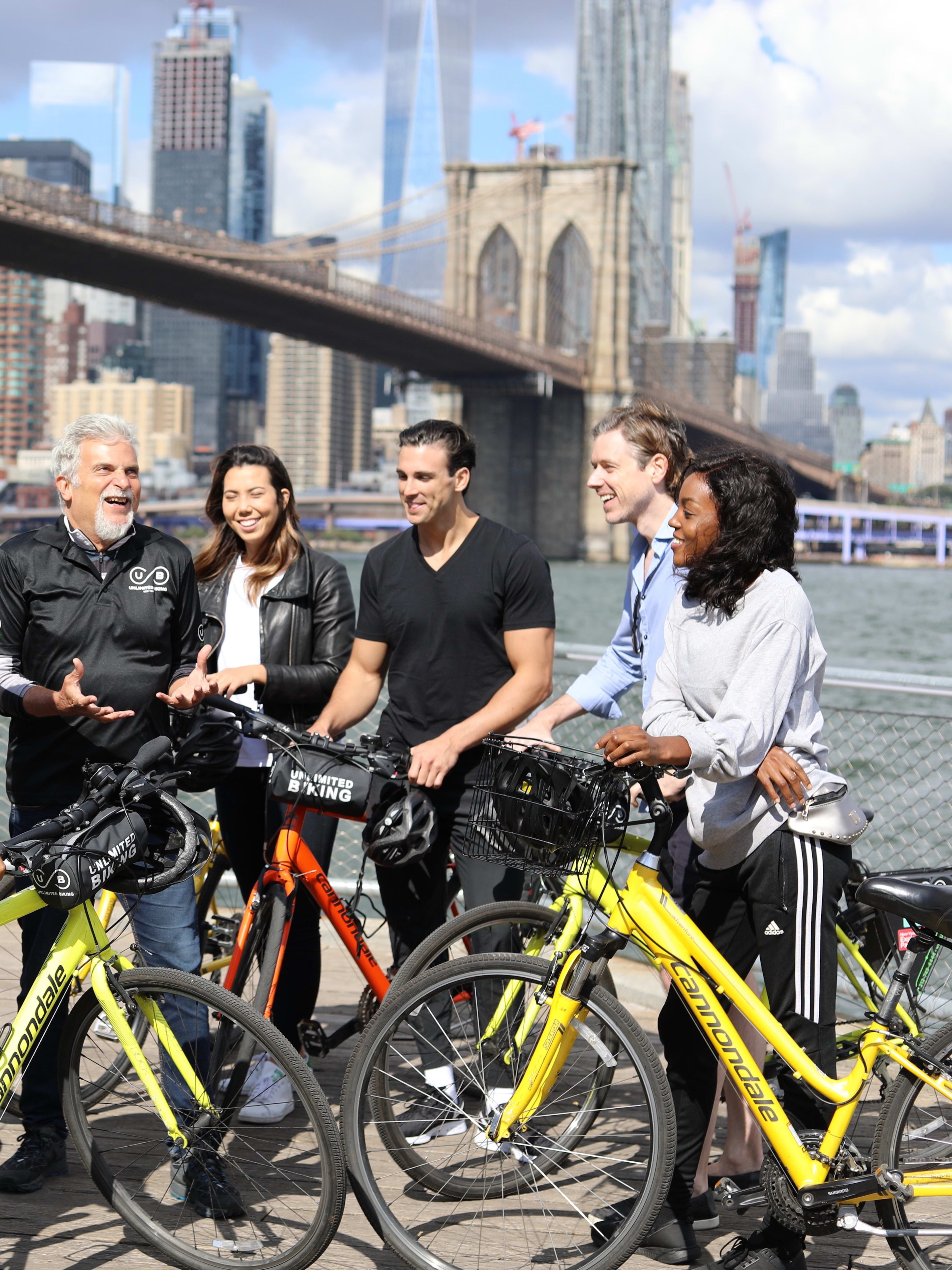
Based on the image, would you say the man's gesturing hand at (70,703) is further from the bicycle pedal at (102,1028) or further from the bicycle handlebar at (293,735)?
the bicycle pedal at (102,1028)

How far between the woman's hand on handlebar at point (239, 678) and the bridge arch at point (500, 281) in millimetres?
55805

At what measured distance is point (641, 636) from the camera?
2.98 m

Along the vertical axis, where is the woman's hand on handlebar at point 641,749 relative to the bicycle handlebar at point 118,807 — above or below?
above

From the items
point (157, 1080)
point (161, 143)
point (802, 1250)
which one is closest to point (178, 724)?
point (157, 1080)

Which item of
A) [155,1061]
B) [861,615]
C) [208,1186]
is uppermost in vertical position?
[155,1061]

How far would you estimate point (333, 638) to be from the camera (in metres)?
3.29

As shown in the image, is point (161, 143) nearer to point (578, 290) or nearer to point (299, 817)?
point (578, 290)

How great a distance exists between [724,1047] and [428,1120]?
23.0 inches

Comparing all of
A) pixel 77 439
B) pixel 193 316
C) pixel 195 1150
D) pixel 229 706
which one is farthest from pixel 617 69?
pixel 195 1150

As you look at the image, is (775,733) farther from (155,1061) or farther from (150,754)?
(155,1061)

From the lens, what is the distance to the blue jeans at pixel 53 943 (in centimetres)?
269

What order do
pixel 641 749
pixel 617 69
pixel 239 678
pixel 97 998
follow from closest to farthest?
pixel 641 749, pixel 97 998, pixel 239 678, pixel 617 69

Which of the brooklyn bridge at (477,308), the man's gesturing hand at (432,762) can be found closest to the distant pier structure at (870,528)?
the brooklyn bridge at (477,308)

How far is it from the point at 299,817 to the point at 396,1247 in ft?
2.88
